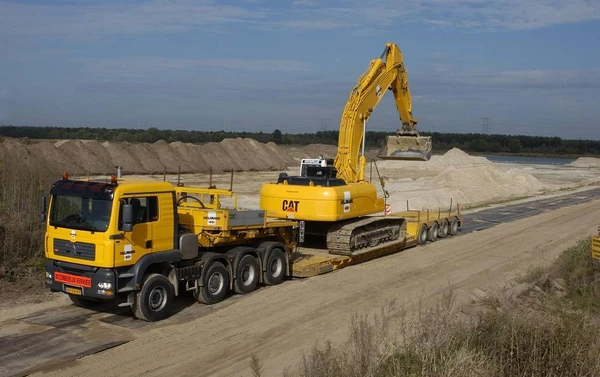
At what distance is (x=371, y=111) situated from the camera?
63.8 ft

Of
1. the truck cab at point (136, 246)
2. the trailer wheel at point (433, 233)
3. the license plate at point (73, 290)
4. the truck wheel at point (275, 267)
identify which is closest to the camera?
the truck cab at point (136, 246)

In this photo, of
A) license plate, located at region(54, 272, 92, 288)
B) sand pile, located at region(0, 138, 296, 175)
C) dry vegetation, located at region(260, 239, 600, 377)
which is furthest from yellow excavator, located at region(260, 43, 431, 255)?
sand pile, located at region(0, 138, 296, 175)

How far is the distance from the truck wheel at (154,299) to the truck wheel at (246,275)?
71.5 inches

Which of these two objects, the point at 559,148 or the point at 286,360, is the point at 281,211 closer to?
the point at 286,360

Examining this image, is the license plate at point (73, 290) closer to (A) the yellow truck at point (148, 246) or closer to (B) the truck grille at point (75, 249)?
(A) the yellow truck at point (148, 246)

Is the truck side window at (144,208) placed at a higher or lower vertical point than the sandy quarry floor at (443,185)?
higher

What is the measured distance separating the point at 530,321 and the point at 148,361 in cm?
530

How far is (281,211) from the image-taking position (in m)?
16.8

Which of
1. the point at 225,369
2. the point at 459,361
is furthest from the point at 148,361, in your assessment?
the point at 459,361

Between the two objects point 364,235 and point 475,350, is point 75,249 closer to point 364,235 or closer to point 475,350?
point 475,350

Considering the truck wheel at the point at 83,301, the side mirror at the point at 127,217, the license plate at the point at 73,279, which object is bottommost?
the truck wheel at the point at 83,301

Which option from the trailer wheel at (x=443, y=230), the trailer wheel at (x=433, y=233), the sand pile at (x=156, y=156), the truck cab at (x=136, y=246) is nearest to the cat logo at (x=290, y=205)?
the truck cab at (x=136, y=246)

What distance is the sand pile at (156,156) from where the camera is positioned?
142 feet

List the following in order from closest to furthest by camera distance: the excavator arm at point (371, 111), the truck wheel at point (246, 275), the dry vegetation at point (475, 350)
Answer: the dry vegetation at point (475, 350)
the truck wheel at point (246, 275)
the excavator arm at point (371, 111)
